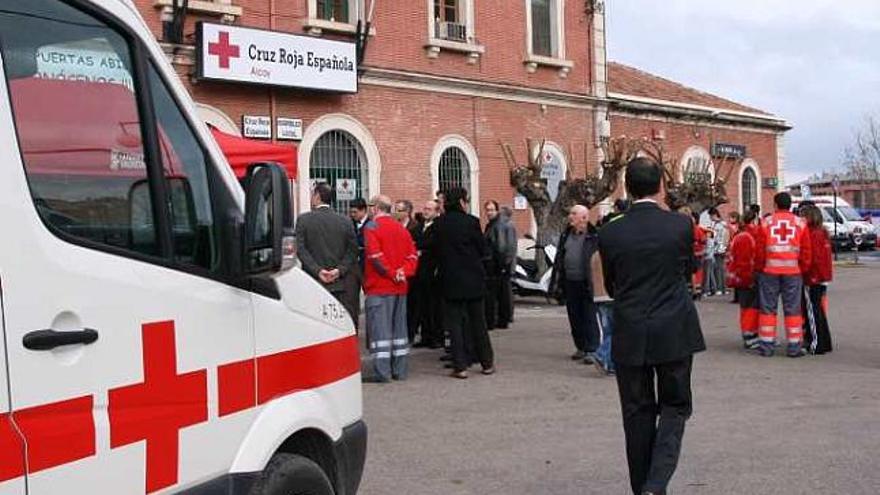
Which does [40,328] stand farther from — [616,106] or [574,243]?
[616,106]

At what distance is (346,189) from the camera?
19062 millimetres

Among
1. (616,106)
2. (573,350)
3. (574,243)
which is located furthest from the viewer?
(616,106)

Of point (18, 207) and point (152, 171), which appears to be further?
point (152, 171)

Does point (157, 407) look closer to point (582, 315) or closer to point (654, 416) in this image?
point (654, 416)

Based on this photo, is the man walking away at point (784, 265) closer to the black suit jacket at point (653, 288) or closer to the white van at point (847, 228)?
A: the black suit jacket at point (653, 288)

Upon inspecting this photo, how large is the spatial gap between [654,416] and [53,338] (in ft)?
11.1

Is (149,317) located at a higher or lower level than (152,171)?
lower

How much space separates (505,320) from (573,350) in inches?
98.0

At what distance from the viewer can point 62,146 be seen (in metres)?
2.71

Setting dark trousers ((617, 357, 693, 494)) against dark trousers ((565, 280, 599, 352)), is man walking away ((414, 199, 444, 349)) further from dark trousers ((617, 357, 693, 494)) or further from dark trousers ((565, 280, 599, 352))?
dark trousers ((617, 357, 693, 494))

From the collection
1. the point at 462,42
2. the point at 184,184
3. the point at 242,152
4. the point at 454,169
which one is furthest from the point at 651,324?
the point at 462,42

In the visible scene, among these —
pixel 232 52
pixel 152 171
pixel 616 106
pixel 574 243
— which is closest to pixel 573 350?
pixel 574 243

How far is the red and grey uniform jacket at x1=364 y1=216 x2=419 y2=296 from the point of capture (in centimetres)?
970

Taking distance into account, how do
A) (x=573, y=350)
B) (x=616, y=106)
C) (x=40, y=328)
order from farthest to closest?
(x=616, y=106) < (x=573, y=350) < (x=40, y=328)
